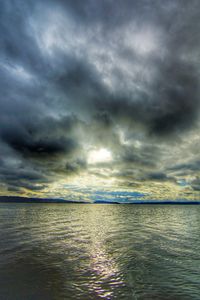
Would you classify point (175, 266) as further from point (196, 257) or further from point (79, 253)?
point (79, 253)

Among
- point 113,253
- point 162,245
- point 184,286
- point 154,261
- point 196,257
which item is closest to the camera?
point 184,286

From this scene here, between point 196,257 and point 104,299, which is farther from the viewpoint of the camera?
point 196,257

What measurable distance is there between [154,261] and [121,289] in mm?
6880

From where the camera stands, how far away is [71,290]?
34.0 feet

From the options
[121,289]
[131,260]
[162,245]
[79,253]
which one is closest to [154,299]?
[121,289]

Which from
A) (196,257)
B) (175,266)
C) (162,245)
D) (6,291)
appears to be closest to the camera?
(6,291)

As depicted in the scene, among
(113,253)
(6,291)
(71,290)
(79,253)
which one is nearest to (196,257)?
(113,253)

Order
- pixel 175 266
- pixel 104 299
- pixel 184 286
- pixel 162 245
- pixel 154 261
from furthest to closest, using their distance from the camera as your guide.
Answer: pixel 162 245
pixel 154 261
pixel 175 266
pixel 184 286
pixel 104 299

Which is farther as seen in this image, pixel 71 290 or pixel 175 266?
pixel 175 266

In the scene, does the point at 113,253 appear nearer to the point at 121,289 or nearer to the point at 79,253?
the point at 79,253

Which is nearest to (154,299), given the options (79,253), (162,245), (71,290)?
(71,290)

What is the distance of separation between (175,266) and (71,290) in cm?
921

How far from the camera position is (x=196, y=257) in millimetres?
17031

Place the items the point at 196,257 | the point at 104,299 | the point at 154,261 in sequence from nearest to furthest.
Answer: the point at 104,299
the point at 154,261
the point at 196,257
